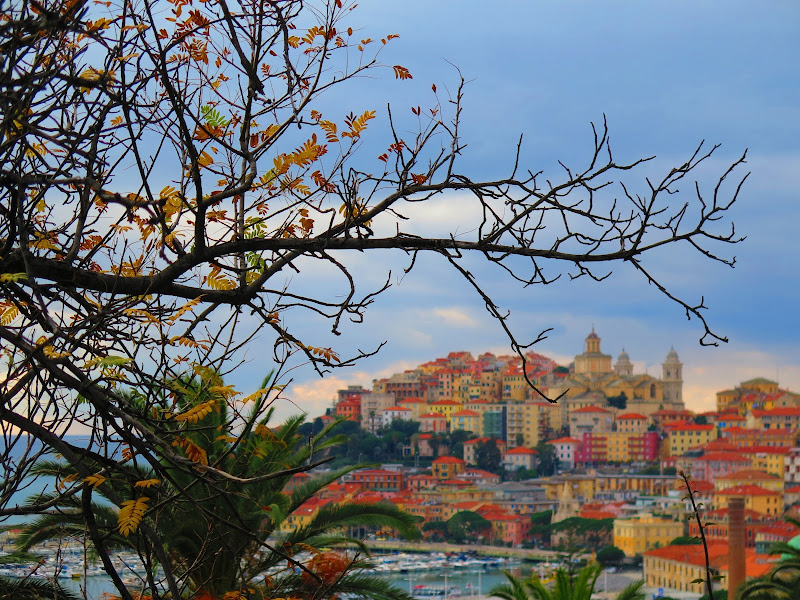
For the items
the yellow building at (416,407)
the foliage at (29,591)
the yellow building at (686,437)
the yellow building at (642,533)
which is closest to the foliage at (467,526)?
the yellow building at (642,533)

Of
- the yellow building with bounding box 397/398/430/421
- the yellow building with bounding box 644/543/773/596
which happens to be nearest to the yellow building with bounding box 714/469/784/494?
the yellow building with bounding box 644/543/773/596

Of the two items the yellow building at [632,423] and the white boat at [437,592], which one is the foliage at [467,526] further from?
the yellow building at [632,423]

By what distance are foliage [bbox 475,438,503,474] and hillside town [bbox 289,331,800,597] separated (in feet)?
0.33

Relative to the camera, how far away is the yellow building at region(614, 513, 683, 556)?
51.2 meters

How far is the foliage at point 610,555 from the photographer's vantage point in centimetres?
5034

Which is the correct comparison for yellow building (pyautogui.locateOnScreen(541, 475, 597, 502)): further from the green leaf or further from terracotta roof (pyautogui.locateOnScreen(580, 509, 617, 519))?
the green leaf

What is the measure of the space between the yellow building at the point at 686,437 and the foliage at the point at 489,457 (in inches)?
483

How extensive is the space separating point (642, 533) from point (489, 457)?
2048 cm

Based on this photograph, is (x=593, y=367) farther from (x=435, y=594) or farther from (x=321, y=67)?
(x=321, y=67)

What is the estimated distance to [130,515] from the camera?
4.23ft

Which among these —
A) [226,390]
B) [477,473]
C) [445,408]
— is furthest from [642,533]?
[226,390]

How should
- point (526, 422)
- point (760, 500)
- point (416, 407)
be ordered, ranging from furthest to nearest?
point (526, 422) → point (416, 407) → point (760, 500)

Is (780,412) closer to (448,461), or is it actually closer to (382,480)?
(448,461)

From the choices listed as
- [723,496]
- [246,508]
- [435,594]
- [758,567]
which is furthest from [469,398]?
[246,508]
